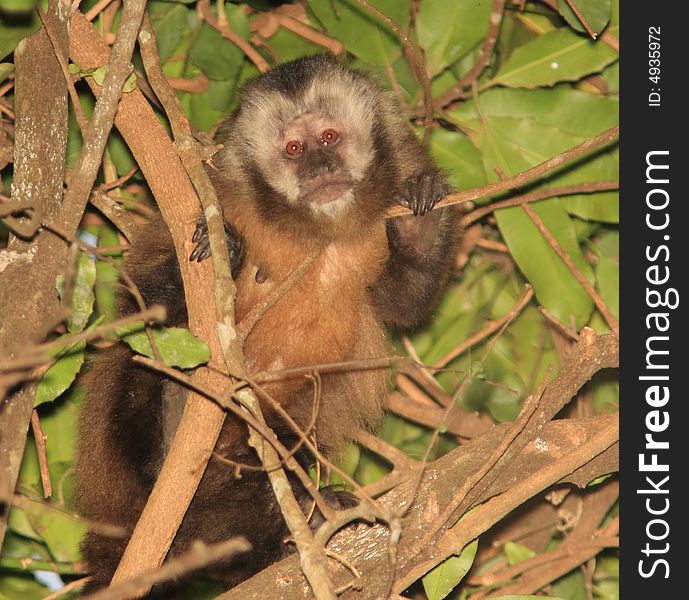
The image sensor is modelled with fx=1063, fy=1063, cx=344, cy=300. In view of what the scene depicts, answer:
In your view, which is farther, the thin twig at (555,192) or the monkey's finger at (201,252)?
the thin twig at (555,192)

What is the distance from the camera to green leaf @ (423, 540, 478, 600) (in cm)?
Result: 349

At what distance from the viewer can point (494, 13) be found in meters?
4.49

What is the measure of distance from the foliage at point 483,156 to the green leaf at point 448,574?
1.98 ft

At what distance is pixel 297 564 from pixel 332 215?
4.47 feet

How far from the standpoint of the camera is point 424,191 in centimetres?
386

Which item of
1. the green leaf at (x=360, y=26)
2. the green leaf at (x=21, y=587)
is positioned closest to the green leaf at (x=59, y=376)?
the green leaf at (x=21, y=587)

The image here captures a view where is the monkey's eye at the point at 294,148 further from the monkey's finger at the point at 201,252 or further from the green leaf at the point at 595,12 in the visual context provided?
the green leaf at the point at 595,12

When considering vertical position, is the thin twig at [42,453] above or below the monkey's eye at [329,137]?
below

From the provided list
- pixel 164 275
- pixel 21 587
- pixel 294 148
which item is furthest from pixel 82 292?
pixel 21 587

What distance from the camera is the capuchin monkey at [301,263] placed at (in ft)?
12.7

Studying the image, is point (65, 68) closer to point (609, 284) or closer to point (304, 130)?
point (304, 130)
